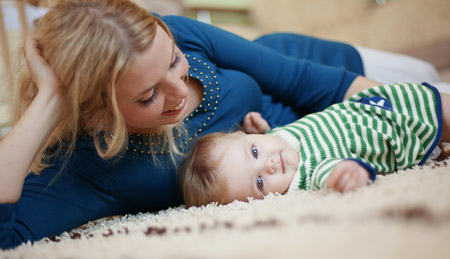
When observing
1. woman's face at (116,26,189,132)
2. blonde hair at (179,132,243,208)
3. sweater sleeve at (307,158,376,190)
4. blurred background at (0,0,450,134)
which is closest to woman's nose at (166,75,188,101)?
woman's face at (116,26,189,132)

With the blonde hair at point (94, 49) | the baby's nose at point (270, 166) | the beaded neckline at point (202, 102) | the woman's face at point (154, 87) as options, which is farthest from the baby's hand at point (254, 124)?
the blonde hair at point (94, 49)

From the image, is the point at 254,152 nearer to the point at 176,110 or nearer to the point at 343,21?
the point at 176,110

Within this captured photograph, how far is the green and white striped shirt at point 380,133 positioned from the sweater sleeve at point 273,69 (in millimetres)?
269

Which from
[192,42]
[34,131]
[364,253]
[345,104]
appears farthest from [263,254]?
[192,42]

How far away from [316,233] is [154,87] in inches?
20.7

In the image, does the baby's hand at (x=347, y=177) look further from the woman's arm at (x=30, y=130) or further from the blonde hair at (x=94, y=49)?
the woman's arm at (x=30, y=130)

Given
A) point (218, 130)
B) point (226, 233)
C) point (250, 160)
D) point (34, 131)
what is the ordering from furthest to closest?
point (218, 130) → point (250, 160) → point (34, 131) → point (226, 233)

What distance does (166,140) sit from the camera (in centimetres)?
108

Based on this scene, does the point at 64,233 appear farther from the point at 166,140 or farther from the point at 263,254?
the point at 263,254

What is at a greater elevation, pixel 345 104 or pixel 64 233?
pixel 345 104

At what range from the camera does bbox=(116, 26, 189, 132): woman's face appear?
830mm

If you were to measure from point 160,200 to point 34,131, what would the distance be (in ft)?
1.32

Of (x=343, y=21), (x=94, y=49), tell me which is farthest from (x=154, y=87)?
(x=343, y=21)

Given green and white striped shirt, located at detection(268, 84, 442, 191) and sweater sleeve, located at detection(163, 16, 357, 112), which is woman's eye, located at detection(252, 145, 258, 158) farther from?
sweater sleeve, located at detection(163, 16, 357, 112)
